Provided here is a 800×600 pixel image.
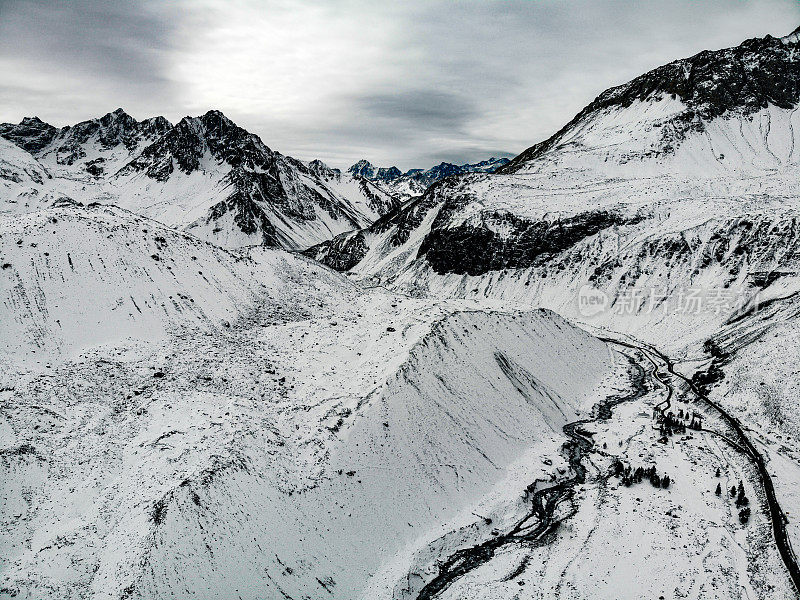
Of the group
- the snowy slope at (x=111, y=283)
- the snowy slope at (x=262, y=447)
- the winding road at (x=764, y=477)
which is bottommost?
the winding road at (x=764, y=477)

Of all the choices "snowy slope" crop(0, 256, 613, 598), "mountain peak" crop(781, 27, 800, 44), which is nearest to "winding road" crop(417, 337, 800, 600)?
"snowy slope" crop(0, 256, 613, 598)

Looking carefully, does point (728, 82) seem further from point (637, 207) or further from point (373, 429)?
point (373, 429)

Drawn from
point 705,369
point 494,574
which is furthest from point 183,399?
point 705,369

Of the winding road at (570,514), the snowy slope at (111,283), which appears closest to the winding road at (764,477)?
the winding road at (570,514)

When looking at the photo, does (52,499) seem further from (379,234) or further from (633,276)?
(379,234)

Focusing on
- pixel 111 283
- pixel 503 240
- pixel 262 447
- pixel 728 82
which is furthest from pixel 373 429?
pixel 728 82

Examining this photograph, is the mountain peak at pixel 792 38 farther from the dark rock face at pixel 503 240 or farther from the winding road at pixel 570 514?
the winding road at pixel 570 514
